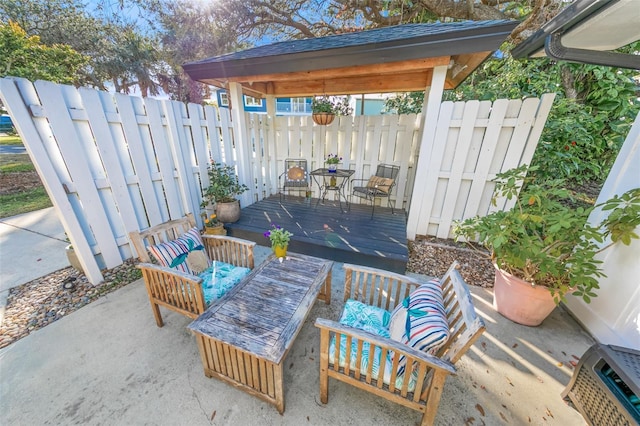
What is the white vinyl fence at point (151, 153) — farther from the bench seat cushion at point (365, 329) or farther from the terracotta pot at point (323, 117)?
the bench seat cushion at point (365, 329)

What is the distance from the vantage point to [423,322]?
48.3 inches

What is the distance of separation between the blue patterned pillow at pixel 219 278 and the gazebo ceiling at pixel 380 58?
268 cm

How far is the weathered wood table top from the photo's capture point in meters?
1.33

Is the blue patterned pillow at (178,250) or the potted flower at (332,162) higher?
the potted flower at (332,162)

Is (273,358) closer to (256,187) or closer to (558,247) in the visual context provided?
(558,247)

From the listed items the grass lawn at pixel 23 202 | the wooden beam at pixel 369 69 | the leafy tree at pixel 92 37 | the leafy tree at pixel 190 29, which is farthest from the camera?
the leafy tree at pixel 92 37

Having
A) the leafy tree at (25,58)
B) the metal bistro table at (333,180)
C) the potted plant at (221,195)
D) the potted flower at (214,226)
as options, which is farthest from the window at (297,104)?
the potted flower at (214,226)

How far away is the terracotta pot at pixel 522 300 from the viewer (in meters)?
1.94

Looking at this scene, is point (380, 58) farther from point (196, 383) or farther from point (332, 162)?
point (196, 383)

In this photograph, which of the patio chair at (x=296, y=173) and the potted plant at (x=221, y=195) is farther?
the patio chair at (x=296, y=173)

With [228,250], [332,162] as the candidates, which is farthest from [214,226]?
[332,162]

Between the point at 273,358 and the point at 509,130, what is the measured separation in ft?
11.5

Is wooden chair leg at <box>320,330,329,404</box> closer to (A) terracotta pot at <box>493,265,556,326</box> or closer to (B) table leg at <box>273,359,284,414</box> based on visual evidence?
(B) table leg at <box>273,359,284,414</box>

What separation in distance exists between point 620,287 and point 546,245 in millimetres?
655
